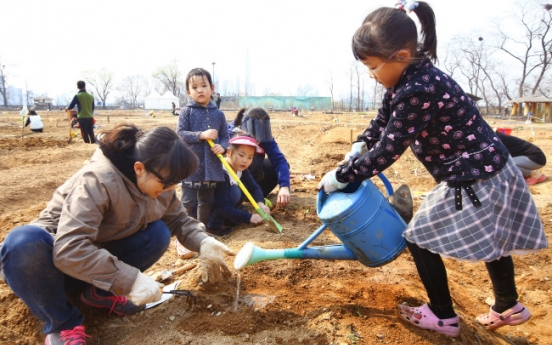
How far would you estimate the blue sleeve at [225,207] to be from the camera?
3.66 metres

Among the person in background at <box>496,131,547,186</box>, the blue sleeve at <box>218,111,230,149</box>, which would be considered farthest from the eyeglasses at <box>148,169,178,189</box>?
the person in background at <box>496,131,547,186</box>

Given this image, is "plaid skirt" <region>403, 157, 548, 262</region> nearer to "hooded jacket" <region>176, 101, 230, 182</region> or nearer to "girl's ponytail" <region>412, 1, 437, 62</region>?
"girl's ponytail" <region>412, 1, 437, 62</region>

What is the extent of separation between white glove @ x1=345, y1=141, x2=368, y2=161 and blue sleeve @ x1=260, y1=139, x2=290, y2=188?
177 centimetres

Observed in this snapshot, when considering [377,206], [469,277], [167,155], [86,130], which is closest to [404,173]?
[469,277]

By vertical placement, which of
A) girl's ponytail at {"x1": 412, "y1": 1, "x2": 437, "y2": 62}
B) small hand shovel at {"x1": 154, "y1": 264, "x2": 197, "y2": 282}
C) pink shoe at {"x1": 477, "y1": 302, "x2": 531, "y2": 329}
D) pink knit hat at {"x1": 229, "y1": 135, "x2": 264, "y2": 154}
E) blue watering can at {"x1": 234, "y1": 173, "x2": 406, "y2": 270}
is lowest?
small hand shovel at {"x1": 154, "y1": 264, "x2": 197, "y2": 282}

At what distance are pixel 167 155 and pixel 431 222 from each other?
1174 mm

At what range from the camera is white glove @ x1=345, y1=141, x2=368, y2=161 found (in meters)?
2.06

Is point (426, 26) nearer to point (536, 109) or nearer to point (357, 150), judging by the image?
point (357, 150)

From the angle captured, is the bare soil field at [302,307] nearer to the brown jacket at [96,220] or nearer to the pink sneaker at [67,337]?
the pink sneaker at [67,337]

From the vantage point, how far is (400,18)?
5.63 feet

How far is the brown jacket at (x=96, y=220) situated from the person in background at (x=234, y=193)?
5.10ft

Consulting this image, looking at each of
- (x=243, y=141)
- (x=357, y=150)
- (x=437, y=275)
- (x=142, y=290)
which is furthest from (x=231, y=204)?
(x=437, y=275)

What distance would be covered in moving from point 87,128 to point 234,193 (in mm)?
7532

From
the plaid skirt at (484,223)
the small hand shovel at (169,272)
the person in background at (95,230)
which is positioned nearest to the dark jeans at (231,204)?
the small hand shovel at (169,272)
